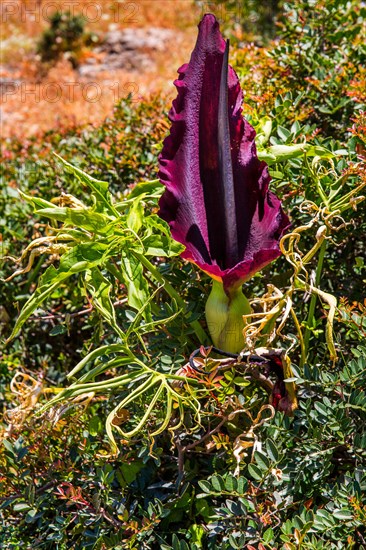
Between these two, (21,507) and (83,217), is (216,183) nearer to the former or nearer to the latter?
(83,217)

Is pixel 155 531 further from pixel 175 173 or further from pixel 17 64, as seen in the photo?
pixel 17 64

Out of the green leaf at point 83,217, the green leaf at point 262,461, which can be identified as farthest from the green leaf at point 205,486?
the green leaf at point 83,217

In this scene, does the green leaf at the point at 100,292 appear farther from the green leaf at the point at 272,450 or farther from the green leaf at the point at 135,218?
the green leaf at the point at 272,450
